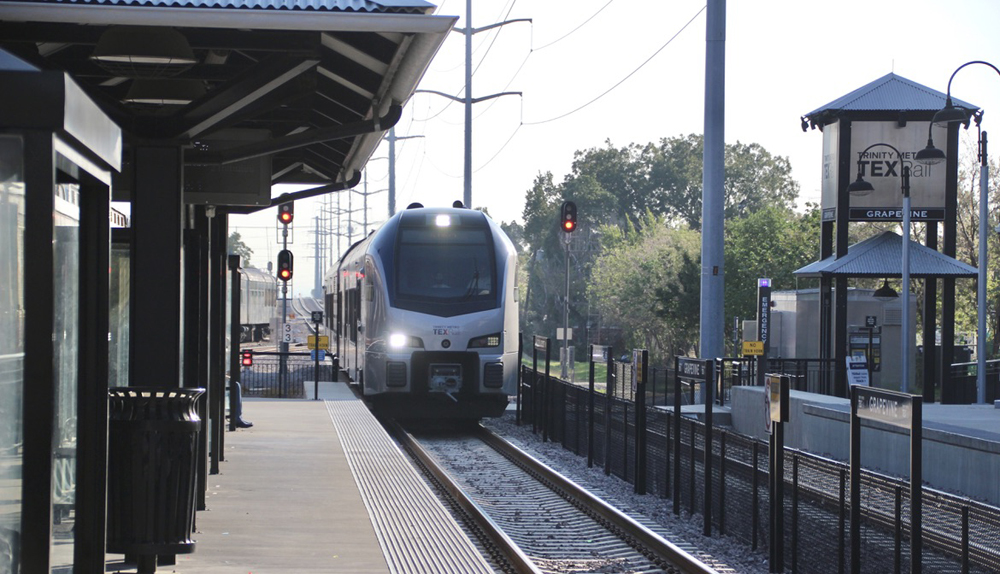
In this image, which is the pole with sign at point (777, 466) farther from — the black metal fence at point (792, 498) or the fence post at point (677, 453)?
the fence post at point (677, 453)

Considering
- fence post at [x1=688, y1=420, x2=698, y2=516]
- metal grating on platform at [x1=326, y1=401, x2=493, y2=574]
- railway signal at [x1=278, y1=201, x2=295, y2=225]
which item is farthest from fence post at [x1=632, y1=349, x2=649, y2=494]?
railway signal at [x1=278, y1=201, x2=295, y2=225]

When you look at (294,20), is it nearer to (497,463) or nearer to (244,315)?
(497,463)

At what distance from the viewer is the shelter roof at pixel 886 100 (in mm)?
26859

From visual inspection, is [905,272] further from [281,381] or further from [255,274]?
[255,274]

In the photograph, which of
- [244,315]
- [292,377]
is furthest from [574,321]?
[292,377]

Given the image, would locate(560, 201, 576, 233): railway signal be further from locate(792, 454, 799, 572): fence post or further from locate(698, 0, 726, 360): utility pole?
locate(792, 454, 799, 572): fence post

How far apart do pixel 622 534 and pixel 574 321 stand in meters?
68.2

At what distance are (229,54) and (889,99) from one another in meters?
21.8

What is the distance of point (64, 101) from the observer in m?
4.09

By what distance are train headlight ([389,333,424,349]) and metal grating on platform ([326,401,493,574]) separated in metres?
3.01

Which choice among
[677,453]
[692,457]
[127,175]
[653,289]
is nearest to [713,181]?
[677,453]

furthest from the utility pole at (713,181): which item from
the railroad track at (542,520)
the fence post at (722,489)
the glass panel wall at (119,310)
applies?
the glass panel wall at (119,310)

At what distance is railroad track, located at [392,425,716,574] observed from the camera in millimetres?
9477

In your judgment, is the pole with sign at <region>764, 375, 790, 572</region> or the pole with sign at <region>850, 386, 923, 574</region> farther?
the pole with sign at <region>764, 375, 790, 572</region>
